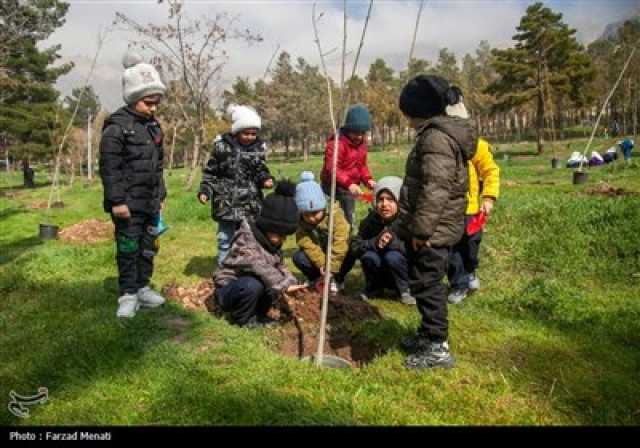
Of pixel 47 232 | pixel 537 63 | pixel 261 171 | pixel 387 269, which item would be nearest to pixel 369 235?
pixel 387 269

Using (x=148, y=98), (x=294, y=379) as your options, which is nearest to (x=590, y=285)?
(x=294, y=379)

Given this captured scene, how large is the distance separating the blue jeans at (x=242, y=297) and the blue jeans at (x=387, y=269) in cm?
129

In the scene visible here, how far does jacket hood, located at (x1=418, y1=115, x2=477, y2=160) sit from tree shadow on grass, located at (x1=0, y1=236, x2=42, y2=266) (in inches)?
277

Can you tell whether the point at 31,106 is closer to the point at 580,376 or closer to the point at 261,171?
the point at 261,171

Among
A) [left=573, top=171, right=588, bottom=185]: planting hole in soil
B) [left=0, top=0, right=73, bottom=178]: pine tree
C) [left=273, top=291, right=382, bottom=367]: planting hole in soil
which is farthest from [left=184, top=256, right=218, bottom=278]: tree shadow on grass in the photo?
[left=0, top=0, right=73, bottom=178]: pine tree

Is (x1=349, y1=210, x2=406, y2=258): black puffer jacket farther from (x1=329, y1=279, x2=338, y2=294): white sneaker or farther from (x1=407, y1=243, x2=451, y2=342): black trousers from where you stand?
(x1=407, y1=243, x2=451, y2=342): black trousers

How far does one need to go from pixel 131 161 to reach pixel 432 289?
9.43 feet

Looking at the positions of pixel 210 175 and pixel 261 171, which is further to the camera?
pixel 261 171

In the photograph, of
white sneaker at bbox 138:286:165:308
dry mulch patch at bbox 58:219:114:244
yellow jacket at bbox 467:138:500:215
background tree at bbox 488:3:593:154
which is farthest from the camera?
background tree at bbox 488:3:593:154

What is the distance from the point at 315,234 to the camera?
17.6ft

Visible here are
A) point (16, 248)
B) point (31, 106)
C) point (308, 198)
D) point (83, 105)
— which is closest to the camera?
→ point (308, 198)

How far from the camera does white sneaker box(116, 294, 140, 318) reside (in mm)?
4410

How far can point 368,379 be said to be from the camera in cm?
325

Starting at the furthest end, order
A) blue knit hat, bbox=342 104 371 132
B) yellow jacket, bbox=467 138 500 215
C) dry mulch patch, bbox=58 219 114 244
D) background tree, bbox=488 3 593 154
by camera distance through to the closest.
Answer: background tree, bbox=488 3 593 154 < dry mulch patch, bbox=58 219 114 244 < blue knit hat, bbox=342 104 371 132 < yellow jacket, bbox=467 138 500 215
